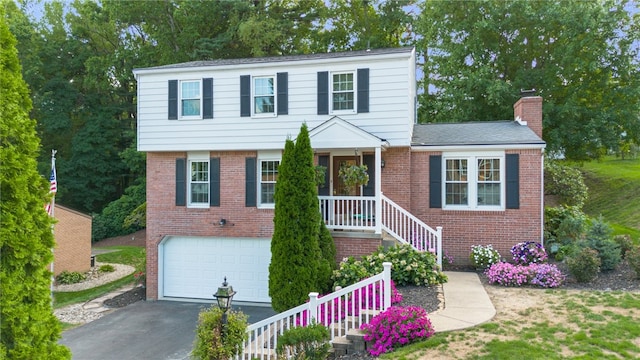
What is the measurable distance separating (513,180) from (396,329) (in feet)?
23.8

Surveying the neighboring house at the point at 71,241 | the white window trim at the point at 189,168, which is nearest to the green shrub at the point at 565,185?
the white window trim at the point at 189,168

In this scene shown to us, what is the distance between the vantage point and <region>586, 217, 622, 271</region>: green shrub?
10195 mm

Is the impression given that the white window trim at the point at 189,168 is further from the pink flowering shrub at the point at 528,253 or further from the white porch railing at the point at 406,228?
the pink flowering shrub at the point at 528,253

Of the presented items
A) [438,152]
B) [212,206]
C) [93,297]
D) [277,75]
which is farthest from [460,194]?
[93,297]

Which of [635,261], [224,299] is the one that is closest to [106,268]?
[224,299]

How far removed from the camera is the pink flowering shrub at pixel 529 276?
9531 millimetres

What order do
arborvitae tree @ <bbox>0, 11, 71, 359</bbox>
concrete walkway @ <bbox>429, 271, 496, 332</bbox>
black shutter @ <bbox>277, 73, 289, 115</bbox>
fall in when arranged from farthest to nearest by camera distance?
1. black shutter @ <bbox>277, 73, 289, 115</bbox>
2. concrete walkway @ <bbox>429, 271, 496, 332</bbox>
3. arborvitae tree @ <bbox>0, 11, 71, 359</bbox>

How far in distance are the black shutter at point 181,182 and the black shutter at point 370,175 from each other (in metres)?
5.71

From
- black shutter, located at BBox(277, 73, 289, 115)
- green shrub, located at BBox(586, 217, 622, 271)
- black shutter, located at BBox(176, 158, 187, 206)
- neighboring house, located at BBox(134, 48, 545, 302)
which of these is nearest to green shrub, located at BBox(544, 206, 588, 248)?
green shrub, located at BBox(586, 217, 622, 271)

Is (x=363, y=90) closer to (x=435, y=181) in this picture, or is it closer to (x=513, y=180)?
(x=435, y=181)

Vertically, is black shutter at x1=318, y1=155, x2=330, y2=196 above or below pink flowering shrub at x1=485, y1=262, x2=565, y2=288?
above

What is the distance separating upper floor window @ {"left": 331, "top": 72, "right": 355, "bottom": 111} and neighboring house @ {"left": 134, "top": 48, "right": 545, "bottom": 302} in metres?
0.03

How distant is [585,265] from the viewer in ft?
30.8

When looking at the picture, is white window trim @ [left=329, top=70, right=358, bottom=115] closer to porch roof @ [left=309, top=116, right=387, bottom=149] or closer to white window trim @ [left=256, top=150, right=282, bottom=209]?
porch roof @ [left=309, top=116, right=387, bottom=149]
